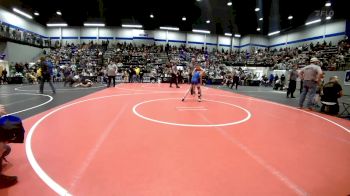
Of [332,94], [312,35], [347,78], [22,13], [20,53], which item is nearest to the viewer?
[332,94]

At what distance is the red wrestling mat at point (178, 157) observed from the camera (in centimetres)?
275

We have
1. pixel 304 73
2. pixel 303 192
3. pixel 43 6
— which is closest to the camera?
pixel 303 192

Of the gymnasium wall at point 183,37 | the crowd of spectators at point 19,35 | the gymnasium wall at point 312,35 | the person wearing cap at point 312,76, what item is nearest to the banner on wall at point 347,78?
the person wearing cap at point 312,76

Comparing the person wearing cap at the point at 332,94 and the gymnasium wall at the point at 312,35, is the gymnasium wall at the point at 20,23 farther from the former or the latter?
the gymnasium wall at the point at 312,35

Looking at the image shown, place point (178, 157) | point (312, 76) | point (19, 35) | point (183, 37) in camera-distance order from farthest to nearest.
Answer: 1. point (183, 37)
2. point (19, 35)
3. point (312, 76)
4. point (178, 157)

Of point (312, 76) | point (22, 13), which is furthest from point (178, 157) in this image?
point (22, 13)

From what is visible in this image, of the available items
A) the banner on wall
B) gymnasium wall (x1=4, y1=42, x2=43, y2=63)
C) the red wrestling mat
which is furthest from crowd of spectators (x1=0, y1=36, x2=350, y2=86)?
the red wrestling mat

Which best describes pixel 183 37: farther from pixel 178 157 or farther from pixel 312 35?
pixel 178 157

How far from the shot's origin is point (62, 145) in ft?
13.4

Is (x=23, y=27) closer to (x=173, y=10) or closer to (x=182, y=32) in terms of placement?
(x=173, y=10)

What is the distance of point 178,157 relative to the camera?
3652 mm

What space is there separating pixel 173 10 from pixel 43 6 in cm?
1403

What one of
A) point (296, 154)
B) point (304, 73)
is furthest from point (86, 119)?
point (304, 73)

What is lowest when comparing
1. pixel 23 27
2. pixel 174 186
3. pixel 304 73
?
pixel 174 186
